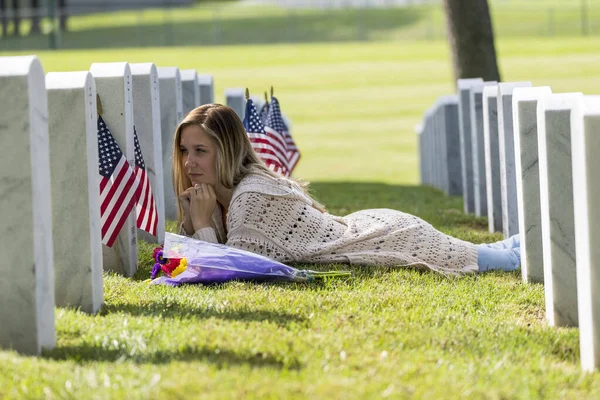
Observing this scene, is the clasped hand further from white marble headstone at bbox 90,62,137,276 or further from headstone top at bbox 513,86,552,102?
headstone top at bbox 513,86,552,102

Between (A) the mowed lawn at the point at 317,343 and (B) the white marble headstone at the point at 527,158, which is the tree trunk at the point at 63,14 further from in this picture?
(B) the white marble headstone at the point at 527,158

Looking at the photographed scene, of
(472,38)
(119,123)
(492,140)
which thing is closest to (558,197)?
(119,123)

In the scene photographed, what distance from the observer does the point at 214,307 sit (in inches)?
175

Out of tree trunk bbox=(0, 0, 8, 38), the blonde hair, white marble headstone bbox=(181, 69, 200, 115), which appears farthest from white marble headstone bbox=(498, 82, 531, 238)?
tree trunk bbox=(0, 0, 8, 38)

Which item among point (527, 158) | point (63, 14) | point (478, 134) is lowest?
point (478, 134)

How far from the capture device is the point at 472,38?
13094 mm

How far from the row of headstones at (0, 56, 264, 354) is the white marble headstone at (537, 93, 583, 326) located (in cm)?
199

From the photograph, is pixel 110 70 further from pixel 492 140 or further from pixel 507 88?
pixel 492 140

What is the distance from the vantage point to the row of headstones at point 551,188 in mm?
3488

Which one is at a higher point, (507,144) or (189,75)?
(189,75)

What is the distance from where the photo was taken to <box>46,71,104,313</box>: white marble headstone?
445cm

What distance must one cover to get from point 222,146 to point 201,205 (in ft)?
1.20

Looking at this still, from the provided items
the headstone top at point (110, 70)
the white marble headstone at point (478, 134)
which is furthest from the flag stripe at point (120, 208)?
the white marble headstone at point (478, 134)

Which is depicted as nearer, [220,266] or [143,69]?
[220,266]
